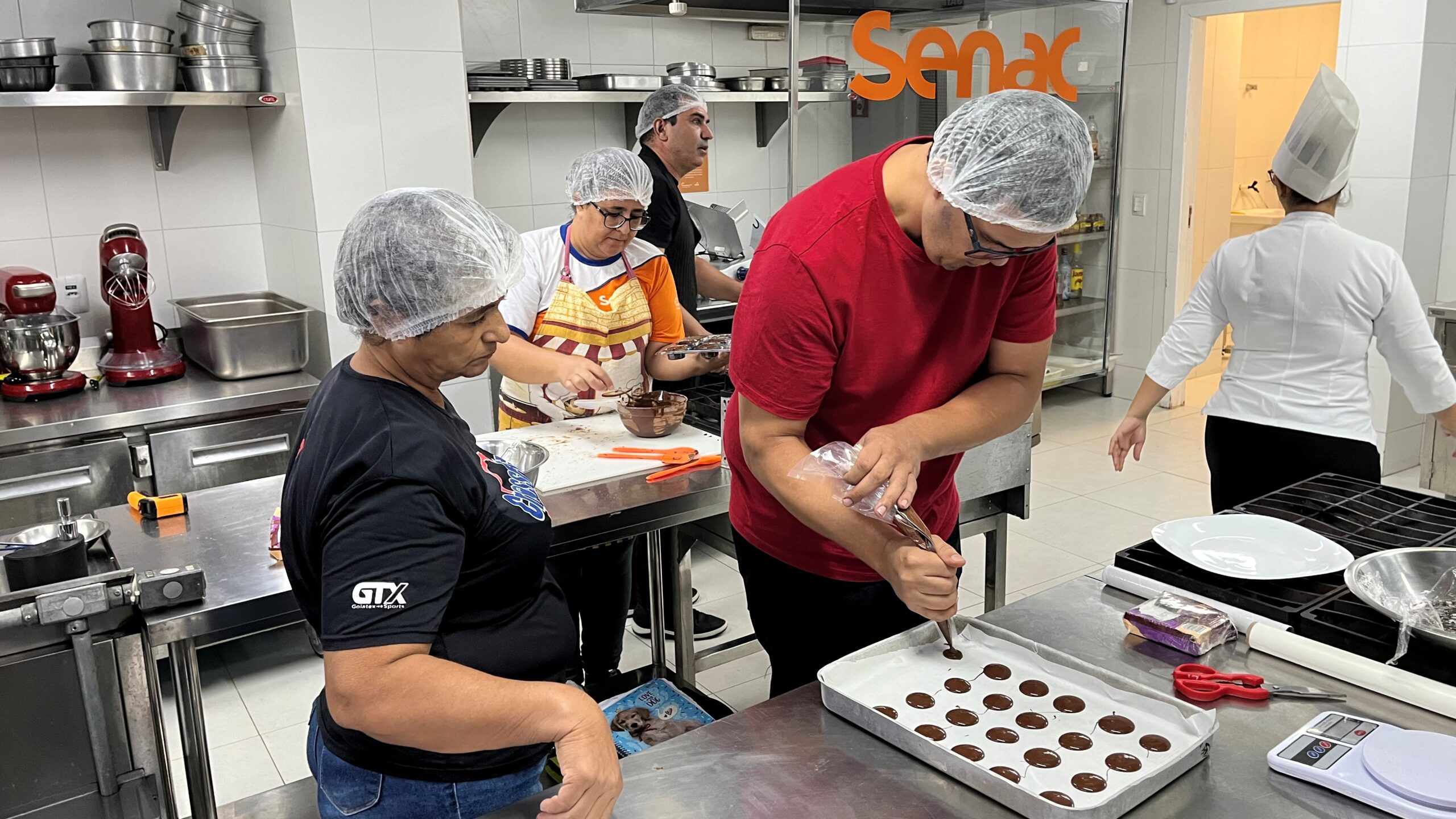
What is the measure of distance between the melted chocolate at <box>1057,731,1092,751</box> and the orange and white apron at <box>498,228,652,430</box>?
1.56m

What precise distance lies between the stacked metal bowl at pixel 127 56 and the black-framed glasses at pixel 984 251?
112 inches

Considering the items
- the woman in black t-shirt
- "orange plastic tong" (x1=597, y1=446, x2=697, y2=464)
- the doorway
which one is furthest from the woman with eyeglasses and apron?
the doorway

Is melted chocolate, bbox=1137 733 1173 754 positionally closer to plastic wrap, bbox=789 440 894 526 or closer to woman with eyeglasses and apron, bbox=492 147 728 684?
plastic wrap, bbox=789 440 894 526

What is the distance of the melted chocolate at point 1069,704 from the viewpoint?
1.28 meters

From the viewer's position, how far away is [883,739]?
4.13 feet

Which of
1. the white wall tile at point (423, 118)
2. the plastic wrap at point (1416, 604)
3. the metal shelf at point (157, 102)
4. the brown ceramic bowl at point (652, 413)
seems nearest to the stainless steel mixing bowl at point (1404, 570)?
the plastic wrap at point (1416, 604)

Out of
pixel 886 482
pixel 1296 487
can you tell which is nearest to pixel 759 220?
pixel 1296 487

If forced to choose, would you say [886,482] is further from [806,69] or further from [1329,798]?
[806,69]

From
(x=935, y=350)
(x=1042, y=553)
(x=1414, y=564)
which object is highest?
(x=935, y=350)

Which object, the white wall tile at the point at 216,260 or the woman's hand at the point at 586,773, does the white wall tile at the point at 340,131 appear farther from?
the woman's hand at the point at 586,773

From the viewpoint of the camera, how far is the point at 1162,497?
471 centimetres

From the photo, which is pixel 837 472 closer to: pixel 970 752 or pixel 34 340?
pixel 970 752

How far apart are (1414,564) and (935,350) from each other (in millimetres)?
746

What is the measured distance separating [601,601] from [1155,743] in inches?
72.1
